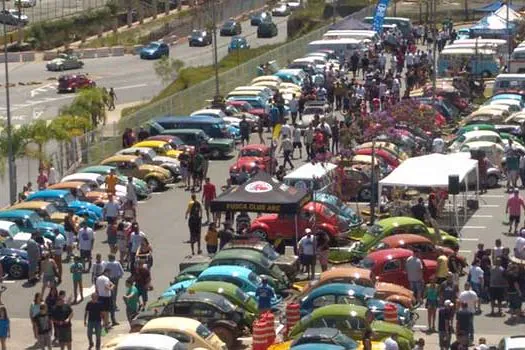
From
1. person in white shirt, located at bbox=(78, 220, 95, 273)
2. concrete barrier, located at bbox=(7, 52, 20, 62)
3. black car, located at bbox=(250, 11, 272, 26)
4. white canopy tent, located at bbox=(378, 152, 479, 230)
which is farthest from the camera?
black car, located at bbox=(250, 11, 272, 26)

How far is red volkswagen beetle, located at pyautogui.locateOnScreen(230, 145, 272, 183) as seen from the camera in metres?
52.0

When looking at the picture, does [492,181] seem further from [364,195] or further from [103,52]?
[103,52]

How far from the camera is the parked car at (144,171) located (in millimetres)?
51906

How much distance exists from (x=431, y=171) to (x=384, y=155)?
17.9ft

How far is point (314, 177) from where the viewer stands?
46562mm

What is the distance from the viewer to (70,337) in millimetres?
33938

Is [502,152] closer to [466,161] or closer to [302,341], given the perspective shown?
[466,161]

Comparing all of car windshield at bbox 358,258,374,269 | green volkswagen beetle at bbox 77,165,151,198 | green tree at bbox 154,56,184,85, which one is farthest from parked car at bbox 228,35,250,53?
car windshield at bbox 358,258,374,269

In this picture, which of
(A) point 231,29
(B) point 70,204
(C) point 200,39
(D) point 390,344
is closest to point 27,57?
(C) point 200,39

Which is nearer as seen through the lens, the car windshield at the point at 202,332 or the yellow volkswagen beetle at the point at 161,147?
the car windshield at the point at 202,332

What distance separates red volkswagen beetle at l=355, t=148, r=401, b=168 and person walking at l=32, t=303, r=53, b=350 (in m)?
18.6

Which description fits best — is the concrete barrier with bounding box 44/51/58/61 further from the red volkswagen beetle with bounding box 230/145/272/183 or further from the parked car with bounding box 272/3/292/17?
the red volkswagen beetle with bounding box 230/145/272/183

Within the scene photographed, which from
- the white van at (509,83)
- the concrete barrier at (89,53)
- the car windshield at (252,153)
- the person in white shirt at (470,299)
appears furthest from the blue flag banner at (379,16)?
the person in white shirt at (470,299)

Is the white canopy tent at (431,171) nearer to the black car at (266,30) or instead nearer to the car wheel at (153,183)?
the car wheel at (153,183)
